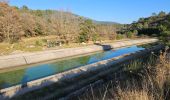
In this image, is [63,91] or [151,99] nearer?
[151,99]

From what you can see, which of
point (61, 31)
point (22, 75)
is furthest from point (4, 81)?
point (61, 31)

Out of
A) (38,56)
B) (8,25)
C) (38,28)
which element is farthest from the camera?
(38,28)

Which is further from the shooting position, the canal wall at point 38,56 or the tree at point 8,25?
the tree at point 8,25

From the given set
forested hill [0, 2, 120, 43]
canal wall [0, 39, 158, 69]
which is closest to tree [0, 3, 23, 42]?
forested hill [0, 2, 120, 43]

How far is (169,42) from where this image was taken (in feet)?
53.9

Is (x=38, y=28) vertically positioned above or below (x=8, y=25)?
below

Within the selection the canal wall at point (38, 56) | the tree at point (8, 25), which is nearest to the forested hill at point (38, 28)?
the tree at point (8, 25)

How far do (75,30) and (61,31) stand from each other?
329 centimetres

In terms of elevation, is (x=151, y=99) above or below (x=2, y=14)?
below

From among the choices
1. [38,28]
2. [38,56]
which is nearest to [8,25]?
[38,56]

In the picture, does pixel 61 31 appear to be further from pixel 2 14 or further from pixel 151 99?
pixel 151 99

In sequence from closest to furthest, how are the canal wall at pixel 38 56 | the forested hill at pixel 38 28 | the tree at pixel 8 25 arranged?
the canal wall at pixel 38 56
the tree at pixel 8 25
the forested hill at pixel 38 28

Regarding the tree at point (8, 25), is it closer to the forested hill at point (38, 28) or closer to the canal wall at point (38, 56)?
the forested hill at point (38, 28)

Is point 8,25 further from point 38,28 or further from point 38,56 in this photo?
point 38,28
